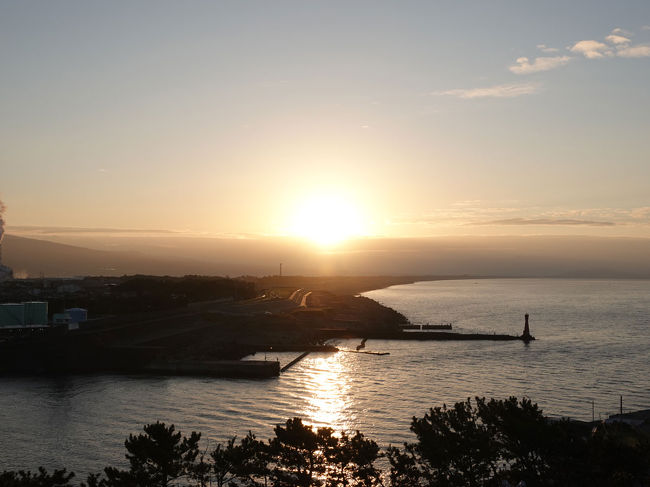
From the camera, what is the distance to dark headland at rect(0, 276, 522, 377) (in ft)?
181

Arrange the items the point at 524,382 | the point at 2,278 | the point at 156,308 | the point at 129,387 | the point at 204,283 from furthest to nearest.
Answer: the point at 2,278, the point at 204,283, the point at 156,308, the point at 524,382, the point at 129,387

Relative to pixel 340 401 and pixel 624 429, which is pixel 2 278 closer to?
pixel 340 401

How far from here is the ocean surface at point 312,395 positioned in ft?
111

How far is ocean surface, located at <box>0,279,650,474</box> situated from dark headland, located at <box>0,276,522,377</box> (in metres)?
3.11

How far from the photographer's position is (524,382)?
51938 millimetres

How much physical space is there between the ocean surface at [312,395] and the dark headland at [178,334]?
311 centimetres

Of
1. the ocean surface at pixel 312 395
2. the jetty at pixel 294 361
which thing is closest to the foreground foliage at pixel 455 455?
the ocean surface at pixel 312 395

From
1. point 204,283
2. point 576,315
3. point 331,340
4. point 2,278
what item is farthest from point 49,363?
point 576,315

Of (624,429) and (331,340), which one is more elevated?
(624,429)

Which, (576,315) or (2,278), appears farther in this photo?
(2,278)

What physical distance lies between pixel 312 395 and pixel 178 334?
91.5ft

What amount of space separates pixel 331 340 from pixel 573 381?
41.7 m

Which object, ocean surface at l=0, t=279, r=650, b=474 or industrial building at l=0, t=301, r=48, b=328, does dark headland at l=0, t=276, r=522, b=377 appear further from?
ocean surface at l=0, t=279, r=650, b=474

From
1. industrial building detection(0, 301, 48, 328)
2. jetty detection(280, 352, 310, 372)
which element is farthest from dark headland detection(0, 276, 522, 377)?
jetty detection(280, 352, 310, 372)
